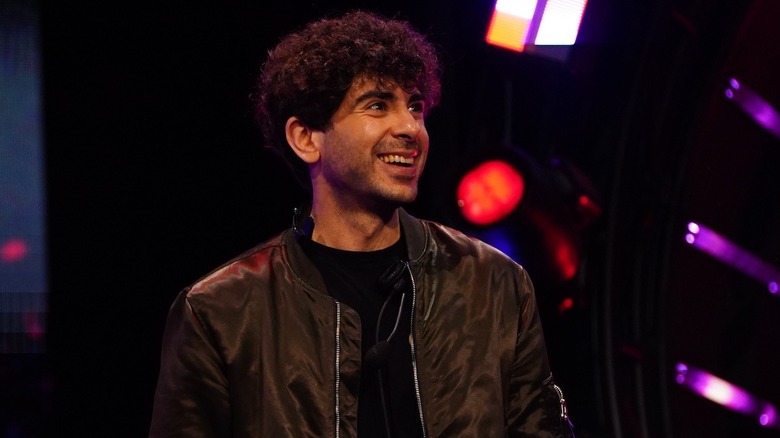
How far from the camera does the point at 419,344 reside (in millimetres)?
2211

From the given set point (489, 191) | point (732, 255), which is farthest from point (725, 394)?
point (489, 191)

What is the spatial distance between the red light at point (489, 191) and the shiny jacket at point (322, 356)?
1.16 metres

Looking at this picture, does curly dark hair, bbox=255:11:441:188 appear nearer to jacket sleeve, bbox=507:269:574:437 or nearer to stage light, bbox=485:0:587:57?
jacket sleeve, bbox=507:269:574:437

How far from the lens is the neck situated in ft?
7.64

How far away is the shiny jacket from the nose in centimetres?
27

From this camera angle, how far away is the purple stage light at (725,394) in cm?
366

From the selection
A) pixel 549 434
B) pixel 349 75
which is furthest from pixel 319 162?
pixel 549 434

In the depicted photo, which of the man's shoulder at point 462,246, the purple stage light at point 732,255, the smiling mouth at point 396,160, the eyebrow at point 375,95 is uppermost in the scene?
the eyebrow at point 375,95

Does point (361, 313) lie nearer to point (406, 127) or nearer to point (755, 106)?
point (406, 127)

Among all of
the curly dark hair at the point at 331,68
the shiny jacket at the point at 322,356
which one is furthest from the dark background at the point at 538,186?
the shiny jacket at the point at 322,356

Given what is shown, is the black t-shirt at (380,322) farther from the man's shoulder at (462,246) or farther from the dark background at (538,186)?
the dark background at (538,186)

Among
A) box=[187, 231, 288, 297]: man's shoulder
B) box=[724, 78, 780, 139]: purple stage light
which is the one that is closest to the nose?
box=[187, 231, 288, 297]: man's shoulder

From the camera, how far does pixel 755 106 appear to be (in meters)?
3.73

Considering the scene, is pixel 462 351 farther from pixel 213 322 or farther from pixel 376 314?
pixel 213 322
